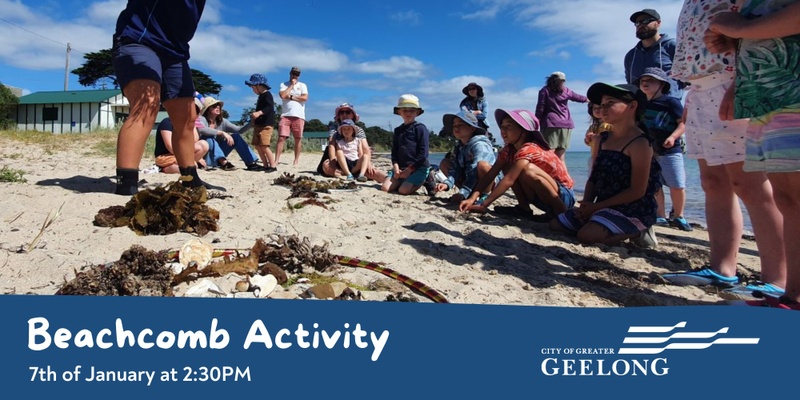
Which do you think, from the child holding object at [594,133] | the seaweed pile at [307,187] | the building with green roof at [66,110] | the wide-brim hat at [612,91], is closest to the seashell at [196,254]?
the seaweed pile at [307,187]

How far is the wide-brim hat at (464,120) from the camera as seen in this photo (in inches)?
208

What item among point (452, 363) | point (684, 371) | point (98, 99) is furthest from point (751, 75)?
point (98, 99)

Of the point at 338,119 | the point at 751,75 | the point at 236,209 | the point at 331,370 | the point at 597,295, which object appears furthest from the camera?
the point at 338,119

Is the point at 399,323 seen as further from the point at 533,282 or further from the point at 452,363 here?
the point at 533,282

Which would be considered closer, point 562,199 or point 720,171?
point 720,171

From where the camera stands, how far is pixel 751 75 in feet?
6.80

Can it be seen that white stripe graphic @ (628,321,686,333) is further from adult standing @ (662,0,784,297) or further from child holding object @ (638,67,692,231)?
child holding object @ (638,67,692,231)

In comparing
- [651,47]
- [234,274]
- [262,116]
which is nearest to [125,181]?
[234,274]

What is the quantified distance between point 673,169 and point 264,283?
4168 millimetres

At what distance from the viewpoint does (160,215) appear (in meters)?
2.91

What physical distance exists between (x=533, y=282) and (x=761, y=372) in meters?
1.10

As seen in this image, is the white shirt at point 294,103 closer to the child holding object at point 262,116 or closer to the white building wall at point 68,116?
the child holding object at point 262,116

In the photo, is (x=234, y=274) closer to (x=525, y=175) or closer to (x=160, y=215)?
(x=160, y=215)

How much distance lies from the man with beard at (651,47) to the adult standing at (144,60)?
409 cm
